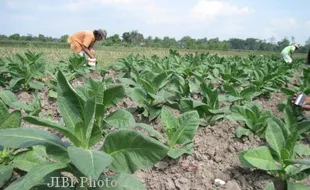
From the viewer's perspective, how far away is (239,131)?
9.87 ft

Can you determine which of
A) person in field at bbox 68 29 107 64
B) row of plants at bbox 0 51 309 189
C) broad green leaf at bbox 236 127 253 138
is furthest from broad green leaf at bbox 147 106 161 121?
person in field at bbox 68 29 107 64

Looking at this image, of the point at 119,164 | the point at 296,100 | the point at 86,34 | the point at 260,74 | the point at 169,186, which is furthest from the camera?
the point at 86,34

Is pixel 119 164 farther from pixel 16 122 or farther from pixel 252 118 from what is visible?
pixel 252 118

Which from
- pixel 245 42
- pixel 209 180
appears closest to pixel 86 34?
pixel 209 180

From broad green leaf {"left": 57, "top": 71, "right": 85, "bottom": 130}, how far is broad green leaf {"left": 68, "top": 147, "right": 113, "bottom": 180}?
410mm

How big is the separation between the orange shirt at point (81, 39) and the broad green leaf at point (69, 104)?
7252 millimetres

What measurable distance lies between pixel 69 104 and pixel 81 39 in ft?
25.4

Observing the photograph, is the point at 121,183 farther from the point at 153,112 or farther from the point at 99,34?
the point at 99,34

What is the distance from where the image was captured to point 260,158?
227 centimetres

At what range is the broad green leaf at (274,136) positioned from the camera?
7.84 ft

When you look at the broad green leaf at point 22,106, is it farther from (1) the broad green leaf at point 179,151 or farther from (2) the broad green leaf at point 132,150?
(2) the broad green leaf at point 132,150

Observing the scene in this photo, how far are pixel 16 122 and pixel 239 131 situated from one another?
5.88ft

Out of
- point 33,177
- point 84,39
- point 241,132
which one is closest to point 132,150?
point 33,177

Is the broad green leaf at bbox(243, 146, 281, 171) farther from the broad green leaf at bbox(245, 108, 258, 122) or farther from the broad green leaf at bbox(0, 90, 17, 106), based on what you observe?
the broad green leaf at bbox(0, 90, 17, 106)
